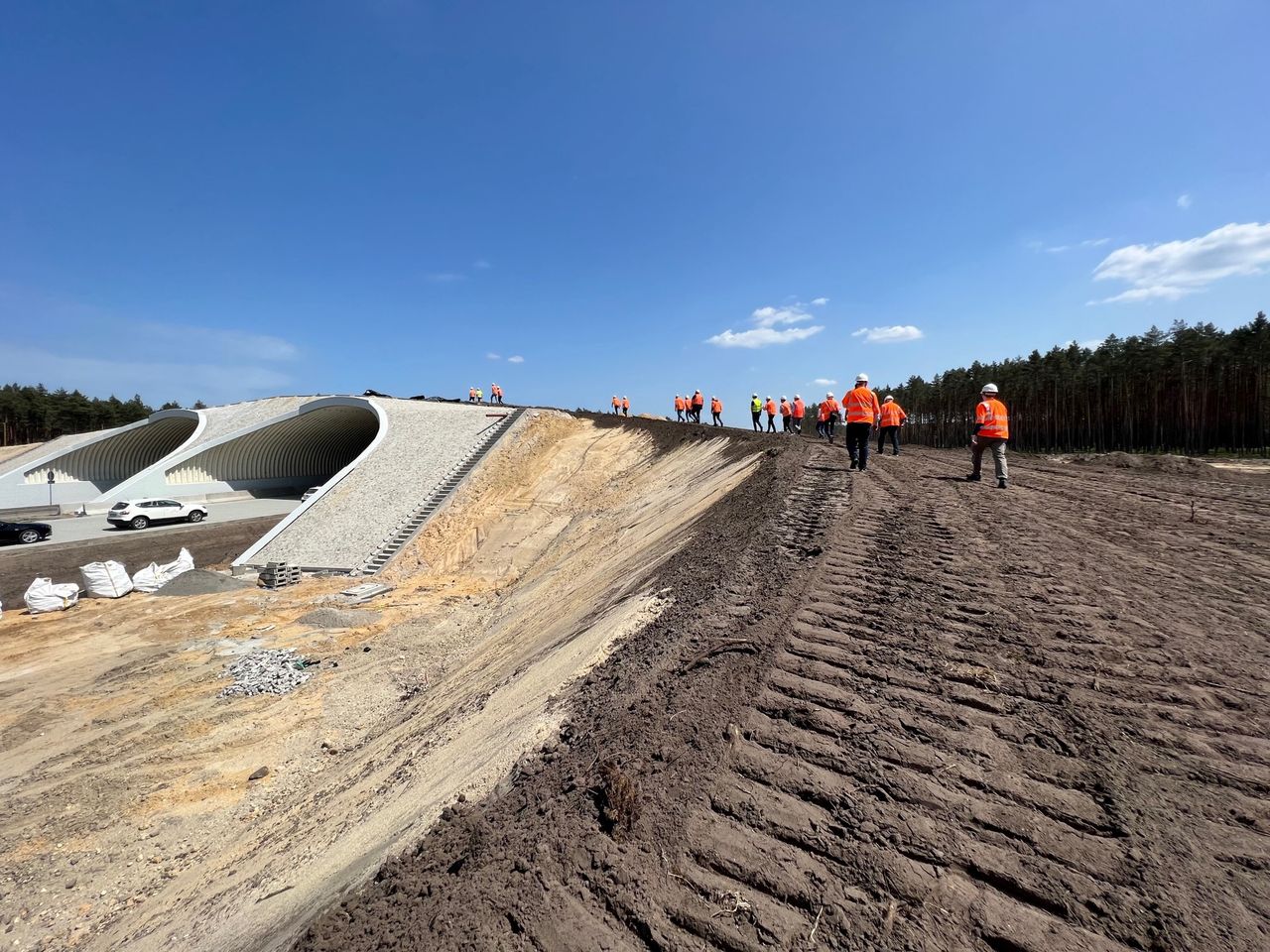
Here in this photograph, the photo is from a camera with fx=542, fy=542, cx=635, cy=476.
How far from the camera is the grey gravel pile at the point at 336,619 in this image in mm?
13492

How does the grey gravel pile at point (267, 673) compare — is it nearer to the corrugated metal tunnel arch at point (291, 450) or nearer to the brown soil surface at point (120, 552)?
the brown soil surface at point (120, 552)

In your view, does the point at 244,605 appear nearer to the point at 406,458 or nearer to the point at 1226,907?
the point at 406,458

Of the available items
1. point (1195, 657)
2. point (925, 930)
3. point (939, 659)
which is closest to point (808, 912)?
point (925, 930)

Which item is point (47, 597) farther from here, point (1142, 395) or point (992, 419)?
point (1142, 395)

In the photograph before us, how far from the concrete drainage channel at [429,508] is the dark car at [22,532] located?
59.0 feet

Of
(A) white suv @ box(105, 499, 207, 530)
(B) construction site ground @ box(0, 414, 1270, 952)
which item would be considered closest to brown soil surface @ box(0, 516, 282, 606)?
(A) white suv @ box(105, 499, 207, 530)

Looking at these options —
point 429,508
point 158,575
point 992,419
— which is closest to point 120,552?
point 158,575

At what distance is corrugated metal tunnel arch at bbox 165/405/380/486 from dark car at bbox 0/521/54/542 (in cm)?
870

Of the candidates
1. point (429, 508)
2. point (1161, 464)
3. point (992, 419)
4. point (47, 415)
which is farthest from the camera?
point (47, 415)

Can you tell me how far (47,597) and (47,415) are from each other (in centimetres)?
6723

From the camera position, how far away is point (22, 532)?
23891 millimetres

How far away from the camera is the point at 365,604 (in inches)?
596

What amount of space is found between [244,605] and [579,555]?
31.7 feet

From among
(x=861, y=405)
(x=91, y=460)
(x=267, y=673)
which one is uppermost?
(x=91, y=460)
